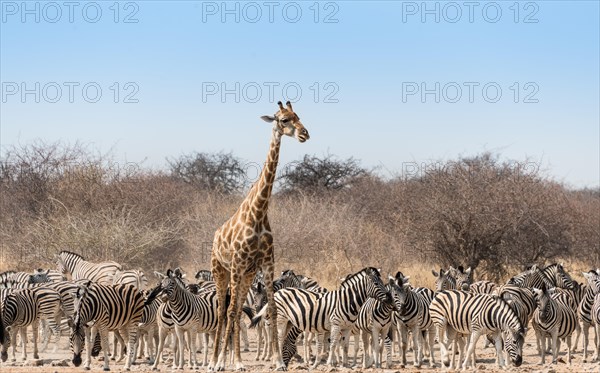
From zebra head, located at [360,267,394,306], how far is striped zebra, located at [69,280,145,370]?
3.04 meters

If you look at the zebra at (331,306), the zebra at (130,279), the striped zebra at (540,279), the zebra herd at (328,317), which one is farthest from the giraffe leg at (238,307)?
the striped zebra at (540,279)

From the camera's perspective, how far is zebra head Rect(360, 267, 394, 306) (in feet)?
41.1

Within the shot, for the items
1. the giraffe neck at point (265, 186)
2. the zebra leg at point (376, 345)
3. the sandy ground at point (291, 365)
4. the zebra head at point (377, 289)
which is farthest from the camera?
the zebra head at point (377, 289)

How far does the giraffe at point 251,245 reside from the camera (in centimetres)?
1105

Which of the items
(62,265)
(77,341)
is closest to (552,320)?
(77,341)

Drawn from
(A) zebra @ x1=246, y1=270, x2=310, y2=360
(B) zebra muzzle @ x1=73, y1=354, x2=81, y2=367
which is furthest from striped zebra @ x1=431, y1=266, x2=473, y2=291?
(B) zebra muzzle @ x1=73, y1=354, x2=81, y2=367

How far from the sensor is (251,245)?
11055 mm

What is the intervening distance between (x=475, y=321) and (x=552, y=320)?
1.51m

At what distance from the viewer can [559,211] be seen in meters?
22.3

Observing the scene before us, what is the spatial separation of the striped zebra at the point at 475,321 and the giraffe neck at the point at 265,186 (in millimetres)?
3089

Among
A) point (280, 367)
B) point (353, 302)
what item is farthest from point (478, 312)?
point (280, 367)

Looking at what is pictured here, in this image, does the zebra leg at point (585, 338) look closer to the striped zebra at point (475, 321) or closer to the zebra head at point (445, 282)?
the striped zebra at point (475, 321)

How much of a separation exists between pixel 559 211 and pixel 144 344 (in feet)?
37.4

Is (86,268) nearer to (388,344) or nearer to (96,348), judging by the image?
(96,348)
